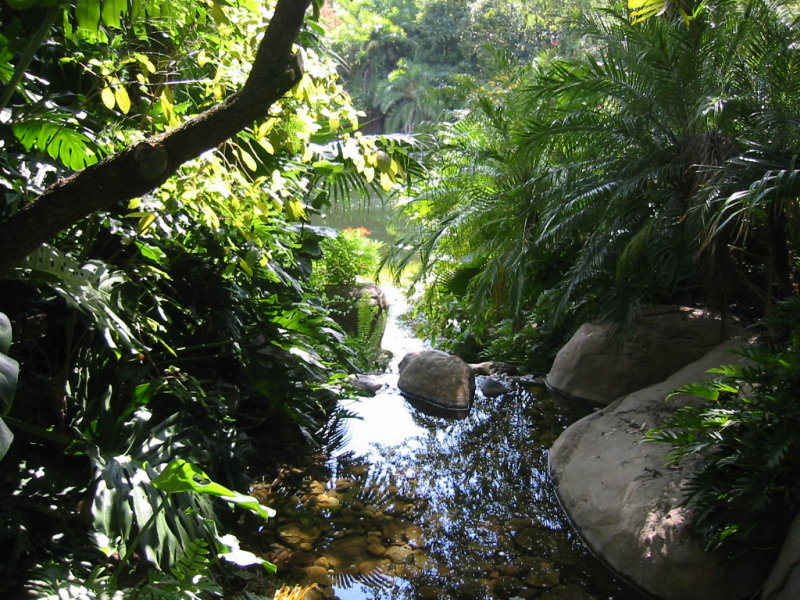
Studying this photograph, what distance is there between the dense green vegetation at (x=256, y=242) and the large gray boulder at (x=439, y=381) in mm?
669

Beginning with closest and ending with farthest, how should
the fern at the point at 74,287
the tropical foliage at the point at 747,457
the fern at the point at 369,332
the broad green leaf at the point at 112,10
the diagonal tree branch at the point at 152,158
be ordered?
the diagonal tree branch at the point at 152,158 < the broad green leaf at the point at 112,10 < the fern at the point at 74,287 < the tropical foliage at the point at 747,457 < the fern at the point at 369,332

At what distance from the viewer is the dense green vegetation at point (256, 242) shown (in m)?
2.03

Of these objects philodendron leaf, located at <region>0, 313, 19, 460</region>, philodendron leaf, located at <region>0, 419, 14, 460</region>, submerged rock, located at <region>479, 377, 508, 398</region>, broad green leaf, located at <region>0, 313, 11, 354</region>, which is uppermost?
broad green leaf, located at <region>0, 313, 11, 354</region>

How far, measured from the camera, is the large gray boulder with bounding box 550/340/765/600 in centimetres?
261

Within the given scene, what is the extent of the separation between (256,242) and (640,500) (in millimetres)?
2144

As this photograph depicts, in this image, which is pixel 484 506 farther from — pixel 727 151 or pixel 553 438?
pixel 727 151

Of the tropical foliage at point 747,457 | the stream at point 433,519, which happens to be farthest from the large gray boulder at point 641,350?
the tropical foliage at point 747,457

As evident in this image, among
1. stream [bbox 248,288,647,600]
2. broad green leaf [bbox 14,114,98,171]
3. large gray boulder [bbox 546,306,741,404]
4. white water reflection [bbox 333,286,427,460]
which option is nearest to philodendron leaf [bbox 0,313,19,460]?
broad green leaf [bbox 14,114,98,171]

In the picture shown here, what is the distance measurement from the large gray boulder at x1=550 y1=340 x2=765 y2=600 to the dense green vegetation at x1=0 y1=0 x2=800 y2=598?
189 millimetres

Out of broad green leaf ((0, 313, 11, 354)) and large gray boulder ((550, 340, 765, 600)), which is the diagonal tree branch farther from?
large gray boulder ((550, 340, 765, 600))

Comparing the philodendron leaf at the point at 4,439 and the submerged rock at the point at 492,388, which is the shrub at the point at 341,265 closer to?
the submerged rock at the point at 492,388

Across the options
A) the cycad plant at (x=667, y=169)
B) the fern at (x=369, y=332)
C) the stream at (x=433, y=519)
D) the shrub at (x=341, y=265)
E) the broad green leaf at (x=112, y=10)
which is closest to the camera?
the broad green leaf at (x=112, y=10)

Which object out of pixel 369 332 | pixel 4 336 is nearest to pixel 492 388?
pixel 369 332

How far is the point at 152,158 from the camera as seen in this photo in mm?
1343
